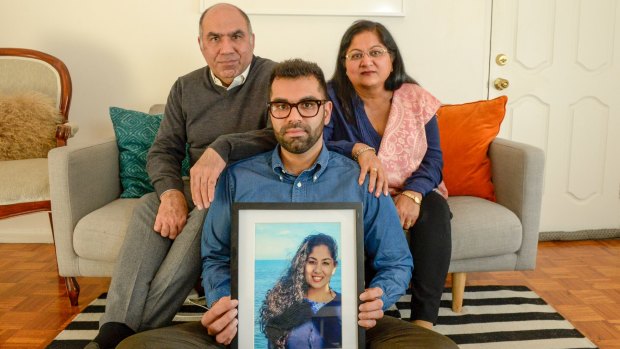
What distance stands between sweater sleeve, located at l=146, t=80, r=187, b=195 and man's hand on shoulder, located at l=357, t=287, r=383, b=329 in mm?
782

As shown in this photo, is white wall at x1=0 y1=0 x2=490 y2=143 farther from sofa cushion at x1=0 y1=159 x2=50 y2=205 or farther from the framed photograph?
the framed photograph

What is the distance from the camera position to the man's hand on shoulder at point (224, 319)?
122 cm

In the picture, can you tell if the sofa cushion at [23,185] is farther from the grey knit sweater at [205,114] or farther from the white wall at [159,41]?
the white wall at [159,41]

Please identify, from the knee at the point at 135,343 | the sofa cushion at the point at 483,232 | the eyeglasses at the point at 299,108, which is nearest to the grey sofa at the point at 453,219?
the sofa cushion at the point at 483,232

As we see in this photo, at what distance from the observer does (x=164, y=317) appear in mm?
1563

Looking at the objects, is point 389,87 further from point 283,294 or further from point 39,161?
point 39,161

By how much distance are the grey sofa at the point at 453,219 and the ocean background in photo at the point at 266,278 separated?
0.79 metres

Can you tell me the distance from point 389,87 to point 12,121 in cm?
163

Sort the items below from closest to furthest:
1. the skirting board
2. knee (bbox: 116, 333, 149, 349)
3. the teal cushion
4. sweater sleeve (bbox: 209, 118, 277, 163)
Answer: knee (bbox: 116, 333, 149, 349), sweater sleeve (bbox: 209, 118, 277, 163), the teal cushion, the skirting board

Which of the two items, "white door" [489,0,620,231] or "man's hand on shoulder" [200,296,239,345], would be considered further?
"white door" [489,0,620,231]

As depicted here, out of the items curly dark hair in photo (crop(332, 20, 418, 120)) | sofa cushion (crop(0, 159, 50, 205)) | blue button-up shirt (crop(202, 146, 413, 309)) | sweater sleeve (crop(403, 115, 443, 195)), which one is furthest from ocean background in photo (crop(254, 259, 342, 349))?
sofa cushion (crop(0, 159, 50, 205))

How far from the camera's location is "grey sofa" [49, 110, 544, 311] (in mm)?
1895

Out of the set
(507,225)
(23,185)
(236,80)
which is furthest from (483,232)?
(23,185)

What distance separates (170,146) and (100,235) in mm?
393
